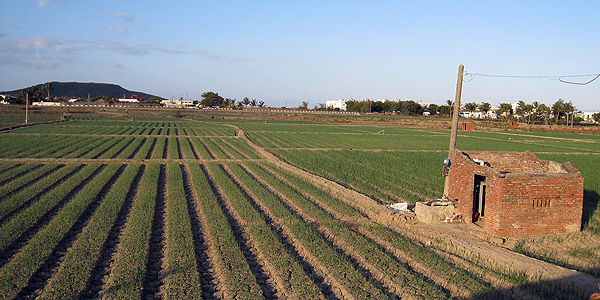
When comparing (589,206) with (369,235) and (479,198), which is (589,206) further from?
(369,235)

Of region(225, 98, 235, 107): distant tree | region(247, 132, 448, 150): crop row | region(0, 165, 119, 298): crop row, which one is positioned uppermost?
region(225, 98, 235, 107): distant tree

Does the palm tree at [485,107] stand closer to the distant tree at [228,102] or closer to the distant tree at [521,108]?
the distant tree at [521,108]

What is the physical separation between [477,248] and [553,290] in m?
2.36

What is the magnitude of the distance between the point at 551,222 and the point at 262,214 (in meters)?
7.46

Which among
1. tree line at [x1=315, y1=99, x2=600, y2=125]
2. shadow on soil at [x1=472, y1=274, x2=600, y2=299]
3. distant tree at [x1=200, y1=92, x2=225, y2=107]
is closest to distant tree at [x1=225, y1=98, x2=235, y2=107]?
distant tree at [x1=200, y1=92, x2=225, y2=107]

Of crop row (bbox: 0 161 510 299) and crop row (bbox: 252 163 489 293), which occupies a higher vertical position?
crop row (bbox: 252 163 489 293)

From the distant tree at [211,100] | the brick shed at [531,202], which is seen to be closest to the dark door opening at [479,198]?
the brick shed at [531,202]

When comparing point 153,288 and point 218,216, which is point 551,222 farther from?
point 153,288

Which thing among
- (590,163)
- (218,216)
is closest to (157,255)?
(218,216)

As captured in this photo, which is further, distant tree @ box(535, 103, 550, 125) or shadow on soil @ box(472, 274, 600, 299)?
distant tree @ box(535, 103, 550, 125)

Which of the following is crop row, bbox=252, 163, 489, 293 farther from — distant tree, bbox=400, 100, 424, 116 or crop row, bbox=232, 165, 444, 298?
distant tree, bbox=400, 100, 424, 116

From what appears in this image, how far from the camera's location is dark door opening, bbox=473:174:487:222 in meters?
12.4

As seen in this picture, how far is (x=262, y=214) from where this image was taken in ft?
40.8

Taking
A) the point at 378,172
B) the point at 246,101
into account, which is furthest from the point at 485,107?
the point at 378,172
